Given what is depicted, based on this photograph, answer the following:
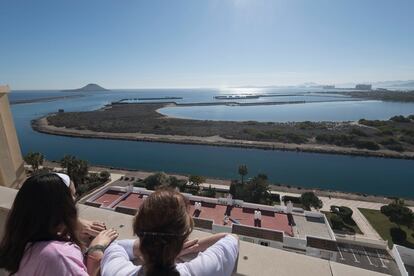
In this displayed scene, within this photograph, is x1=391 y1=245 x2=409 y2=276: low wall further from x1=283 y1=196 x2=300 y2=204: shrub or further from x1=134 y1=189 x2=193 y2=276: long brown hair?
x1=134 y1=189 x2=193 y2=276: long brown hair

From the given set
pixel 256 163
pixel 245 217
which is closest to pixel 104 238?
pixel 245 217

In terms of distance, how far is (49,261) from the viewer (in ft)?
3.58

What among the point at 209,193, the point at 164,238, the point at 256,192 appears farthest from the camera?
the point at 209,193

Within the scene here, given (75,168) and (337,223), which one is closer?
(337,223)

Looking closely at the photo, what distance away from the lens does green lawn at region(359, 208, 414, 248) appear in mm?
12077

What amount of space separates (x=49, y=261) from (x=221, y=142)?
32.8 m

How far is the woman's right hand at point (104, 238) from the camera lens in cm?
142

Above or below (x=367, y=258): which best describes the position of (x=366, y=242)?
below

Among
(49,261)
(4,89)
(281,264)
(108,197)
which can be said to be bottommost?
(108,197)

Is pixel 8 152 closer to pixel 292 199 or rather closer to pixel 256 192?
pixel 256 192

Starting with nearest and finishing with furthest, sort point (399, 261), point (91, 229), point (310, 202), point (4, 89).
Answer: point (91, 229) < point (4, 89) < point (399, 261) < point (310, 202)

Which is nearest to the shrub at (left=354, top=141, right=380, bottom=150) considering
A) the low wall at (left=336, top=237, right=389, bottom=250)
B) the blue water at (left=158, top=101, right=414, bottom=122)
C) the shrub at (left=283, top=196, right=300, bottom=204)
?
the shrub at (left=283, top=196, right=300, bottom=204)

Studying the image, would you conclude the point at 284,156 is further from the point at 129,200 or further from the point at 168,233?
the point at 168,233

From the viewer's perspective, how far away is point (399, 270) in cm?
881
